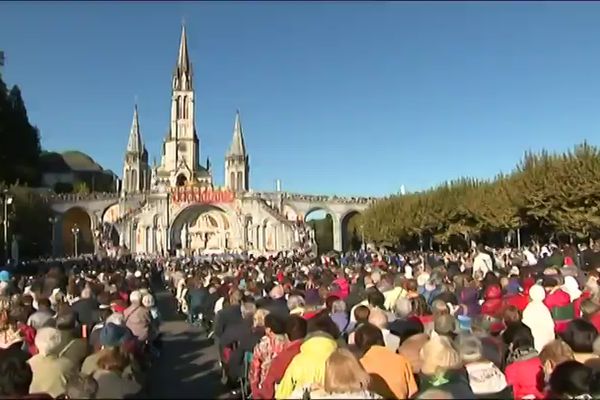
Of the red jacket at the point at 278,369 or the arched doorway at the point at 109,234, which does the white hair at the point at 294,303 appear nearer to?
the red jacket at the point at 278,369

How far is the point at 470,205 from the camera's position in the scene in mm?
41906

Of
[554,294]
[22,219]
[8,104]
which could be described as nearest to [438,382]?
[554,294]

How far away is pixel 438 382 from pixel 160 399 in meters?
2.62

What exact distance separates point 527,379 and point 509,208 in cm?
3105

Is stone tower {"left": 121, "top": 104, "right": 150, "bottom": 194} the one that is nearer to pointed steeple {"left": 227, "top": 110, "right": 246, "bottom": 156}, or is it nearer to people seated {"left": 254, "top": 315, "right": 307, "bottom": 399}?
pointed steeple {"left": 227, "top": 110, "right": 246, "bottom": 156}

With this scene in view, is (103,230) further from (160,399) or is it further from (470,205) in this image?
(160,399)

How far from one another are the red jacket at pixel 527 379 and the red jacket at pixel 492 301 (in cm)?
262

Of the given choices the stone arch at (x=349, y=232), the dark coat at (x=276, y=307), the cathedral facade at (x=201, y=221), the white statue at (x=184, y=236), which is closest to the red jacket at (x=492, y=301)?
the dark coat at (x=276, y=307)

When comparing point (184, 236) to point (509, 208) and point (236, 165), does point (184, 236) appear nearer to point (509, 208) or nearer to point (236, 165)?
point (236, 165)

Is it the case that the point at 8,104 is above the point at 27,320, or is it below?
above

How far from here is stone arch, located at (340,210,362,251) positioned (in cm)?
7956

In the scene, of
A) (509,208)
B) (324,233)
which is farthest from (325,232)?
(509,208)

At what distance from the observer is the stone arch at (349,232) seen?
261 ft

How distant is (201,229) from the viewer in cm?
6944
